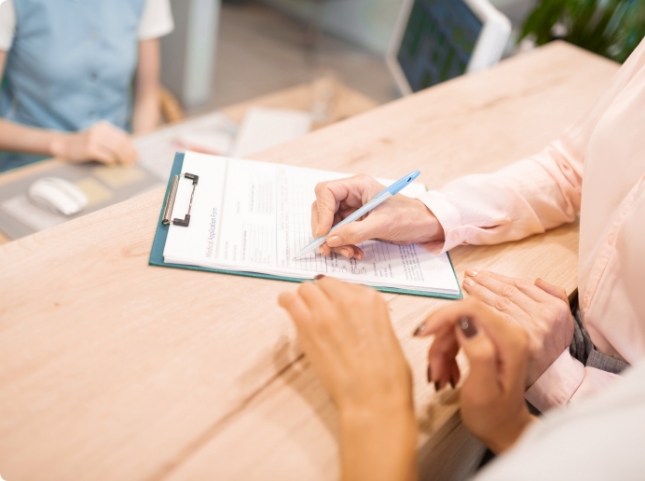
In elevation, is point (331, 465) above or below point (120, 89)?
above

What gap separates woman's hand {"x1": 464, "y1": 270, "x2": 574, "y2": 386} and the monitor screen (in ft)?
2.76

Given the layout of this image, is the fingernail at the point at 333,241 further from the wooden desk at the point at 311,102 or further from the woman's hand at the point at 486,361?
the wooden desk at the point at 311,102

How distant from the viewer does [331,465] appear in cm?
49

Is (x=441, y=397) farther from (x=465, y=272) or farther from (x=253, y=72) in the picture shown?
(x=253, y=72)

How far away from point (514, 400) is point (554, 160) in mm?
538

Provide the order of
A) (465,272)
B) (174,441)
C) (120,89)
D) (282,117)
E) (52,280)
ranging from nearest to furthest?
(174,441)
(52,280)
(465,272)
(120,89)
(282,117)

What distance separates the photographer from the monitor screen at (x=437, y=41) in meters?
1.39

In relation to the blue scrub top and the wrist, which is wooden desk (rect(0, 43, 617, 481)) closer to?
the wrist

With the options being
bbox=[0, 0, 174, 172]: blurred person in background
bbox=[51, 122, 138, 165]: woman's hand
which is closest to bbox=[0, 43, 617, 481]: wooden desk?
bbox=[51, 122, 138, 165]: woman's hand

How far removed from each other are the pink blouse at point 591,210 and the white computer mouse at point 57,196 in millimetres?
697

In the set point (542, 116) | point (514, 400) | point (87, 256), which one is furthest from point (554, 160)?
point (87, 256)

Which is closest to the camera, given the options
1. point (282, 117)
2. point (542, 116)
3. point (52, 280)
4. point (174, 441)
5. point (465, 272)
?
point (174, 441)

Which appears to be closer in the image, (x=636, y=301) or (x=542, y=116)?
(x=636, y=301)

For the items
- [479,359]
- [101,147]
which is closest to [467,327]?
[479,359]
